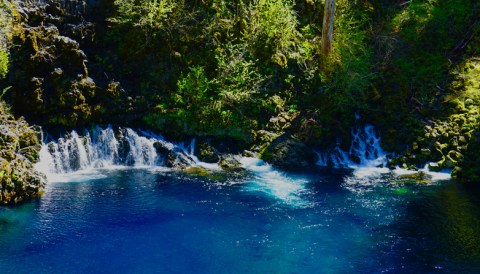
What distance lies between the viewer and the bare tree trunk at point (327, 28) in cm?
2323

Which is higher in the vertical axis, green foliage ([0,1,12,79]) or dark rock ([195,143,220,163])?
green foliage ([0,1,12,79])

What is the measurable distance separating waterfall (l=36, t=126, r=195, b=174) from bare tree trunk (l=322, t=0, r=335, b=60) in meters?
8.78

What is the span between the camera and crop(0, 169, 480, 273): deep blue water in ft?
40.7

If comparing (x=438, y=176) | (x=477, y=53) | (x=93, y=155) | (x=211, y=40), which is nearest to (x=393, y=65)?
(x=477, y=53)

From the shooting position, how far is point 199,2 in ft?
75.4

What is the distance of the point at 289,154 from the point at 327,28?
23.9ft

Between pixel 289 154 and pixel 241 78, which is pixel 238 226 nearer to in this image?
pixel 289 154

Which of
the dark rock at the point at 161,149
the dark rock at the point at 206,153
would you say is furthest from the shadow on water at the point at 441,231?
the dark rock at the point at 161,149

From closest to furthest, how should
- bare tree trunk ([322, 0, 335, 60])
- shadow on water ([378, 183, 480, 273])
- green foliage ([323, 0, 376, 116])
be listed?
shadow on water ([378, 183, 480, 273])
green foliage ([323, 0, 376, 116])
bare tree trunk ([322, 0, 335, 60])

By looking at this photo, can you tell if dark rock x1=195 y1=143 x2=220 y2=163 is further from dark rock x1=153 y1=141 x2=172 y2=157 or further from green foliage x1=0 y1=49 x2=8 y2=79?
green foliage x1=0 y1=49 x2=8 y2=79

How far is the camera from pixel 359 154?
21.8 metres

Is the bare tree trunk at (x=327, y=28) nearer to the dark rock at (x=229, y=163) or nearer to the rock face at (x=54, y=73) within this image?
the dark rock at (x=229, y=163)

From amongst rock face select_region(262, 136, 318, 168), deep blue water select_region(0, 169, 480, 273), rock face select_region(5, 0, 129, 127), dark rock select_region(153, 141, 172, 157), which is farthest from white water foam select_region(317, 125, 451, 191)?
rock face select_region(5, 0, 129, 127)

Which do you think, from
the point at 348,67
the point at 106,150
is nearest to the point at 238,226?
the point at 106,150
